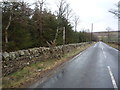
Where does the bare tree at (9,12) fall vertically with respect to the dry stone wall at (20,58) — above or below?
above

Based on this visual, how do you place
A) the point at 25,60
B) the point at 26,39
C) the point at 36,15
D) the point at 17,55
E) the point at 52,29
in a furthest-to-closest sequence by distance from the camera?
the point at 52,29 < the point at 36,15 < the point at 26,39 < the point at 25,60 < the point at 17,55

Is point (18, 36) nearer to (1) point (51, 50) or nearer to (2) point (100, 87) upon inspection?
(1) point (51, 50)

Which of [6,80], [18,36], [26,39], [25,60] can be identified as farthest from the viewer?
[26,39]

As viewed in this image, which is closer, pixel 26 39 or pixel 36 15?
pixel 26 39

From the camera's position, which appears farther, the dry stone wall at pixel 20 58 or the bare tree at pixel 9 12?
the bare tree at pixel 9 12

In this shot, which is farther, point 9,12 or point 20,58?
point 9,12

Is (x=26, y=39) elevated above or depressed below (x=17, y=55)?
above

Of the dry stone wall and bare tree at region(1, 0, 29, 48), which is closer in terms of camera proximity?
the dry stone wall

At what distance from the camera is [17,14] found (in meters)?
13.1

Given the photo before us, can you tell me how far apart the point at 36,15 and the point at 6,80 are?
12.2 m

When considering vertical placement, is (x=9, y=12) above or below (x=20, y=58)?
above

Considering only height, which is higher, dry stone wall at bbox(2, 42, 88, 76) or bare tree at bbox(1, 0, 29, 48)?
bare tree at bbox(1, 0, 29, 48)

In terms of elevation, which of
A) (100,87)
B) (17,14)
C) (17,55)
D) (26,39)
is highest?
(17,14)

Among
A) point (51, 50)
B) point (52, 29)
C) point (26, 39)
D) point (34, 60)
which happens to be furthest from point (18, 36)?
point (52, 29)
